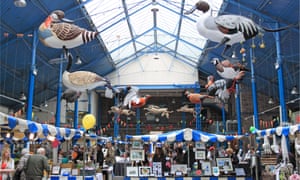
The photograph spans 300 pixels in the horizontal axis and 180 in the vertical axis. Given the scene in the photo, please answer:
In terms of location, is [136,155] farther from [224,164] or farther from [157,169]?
[224,164]

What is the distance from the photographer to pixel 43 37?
524 cm

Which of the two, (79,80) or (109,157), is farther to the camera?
(109,157)

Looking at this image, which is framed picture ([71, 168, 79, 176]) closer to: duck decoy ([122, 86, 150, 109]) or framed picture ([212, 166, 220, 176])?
duck decoy ([122, 86, 150, 109])


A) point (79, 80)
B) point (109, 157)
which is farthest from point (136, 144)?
point (109, 157)

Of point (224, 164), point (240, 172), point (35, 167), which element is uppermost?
point (35, 167)

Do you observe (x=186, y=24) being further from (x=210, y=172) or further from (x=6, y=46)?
(x=210, y=172)

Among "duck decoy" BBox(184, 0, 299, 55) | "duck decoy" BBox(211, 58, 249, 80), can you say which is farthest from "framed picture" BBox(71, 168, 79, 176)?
"duck decoy" BBox(184, 0, 299, 55)

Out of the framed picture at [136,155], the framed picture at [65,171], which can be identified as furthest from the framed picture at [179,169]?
the framed picture at [65,171]

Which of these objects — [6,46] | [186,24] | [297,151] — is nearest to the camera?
[297,151]

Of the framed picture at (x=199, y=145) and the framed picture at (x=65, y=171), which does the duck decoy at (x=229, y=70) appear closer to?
the framed picture at (x=199, y=145)

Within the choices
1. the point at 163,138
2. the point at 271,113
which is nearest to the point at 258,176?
the point at 163,138

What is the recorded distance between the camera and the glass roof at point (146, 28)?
596 inches

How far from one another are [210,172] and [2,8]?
7972mm

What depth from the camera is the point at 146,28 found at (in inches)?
773
